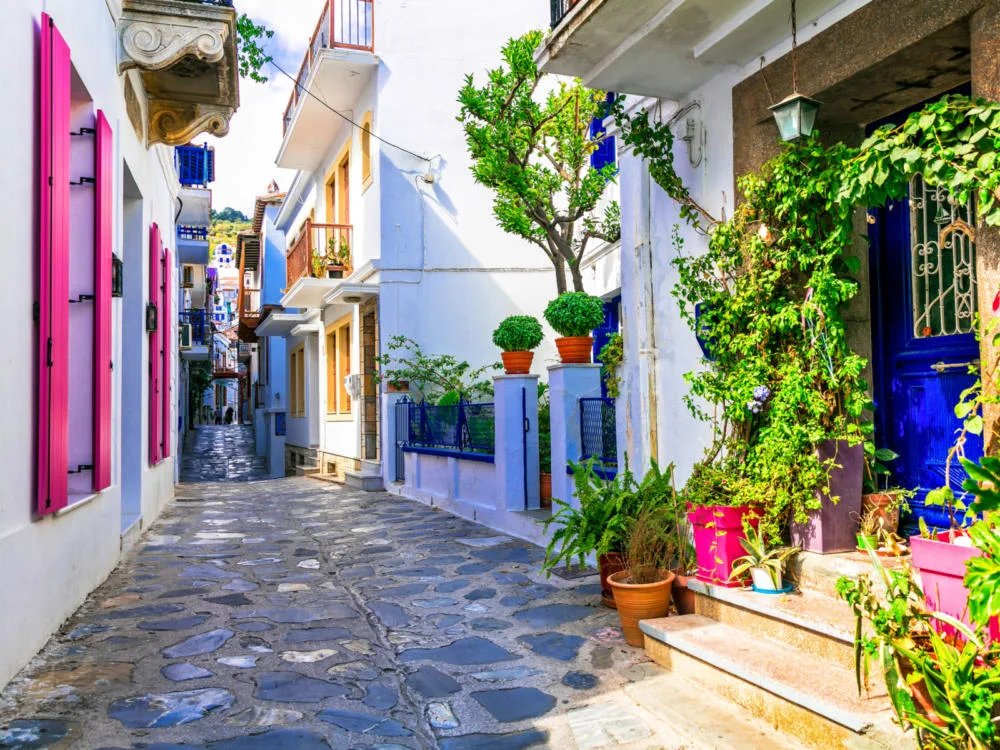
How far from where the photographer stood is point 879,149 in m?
3.96

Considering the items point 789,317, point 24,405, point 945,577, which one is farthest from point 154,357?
point 945,577

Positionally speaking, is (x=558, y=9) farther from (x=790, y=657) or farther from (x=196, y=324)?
(x=196, y=324)

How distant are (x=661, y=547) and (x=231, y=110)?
666 centimetres

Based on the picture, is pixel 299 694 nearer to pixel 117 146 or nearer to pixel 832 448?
pixel 832 448

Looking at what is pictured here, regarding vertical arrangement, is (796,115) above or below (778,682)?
above

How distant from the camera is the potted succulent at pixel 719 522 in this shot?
4.65m

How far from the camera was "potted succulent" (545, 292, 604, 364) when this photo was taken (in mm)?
8094

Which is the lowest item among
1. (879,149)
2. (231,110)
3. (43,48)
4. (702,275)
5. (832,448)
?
(832,448)

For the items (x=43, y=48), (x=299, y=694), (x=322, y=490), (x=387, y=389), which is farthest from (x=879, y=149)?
(x=322, y=490)

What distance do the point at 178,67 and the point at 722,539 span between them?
6987mm

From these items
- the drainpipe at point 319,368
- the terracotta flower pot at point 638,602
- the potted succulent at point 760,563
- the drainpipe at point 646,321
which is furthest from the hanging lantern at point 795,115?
the drainpipe at point 319,368

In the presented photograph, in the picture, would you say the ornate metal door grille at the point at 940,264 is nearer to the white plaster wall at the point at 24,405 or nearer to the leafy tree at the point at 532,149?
the white plaster wall at the point at 24,405

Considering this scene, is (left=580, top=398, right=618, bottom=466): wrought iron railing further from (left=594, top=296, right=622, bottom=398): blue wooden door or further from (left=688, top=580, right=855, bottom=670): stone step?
(left=594, top=296, right=622, bottom=398): blue wooden door

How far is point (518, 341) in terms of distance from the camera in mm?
10148
